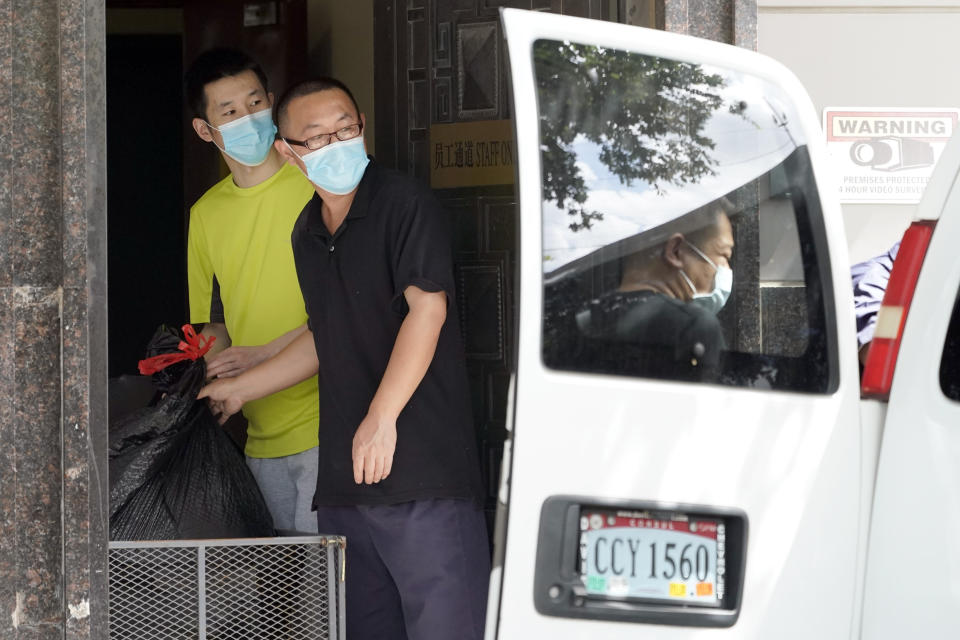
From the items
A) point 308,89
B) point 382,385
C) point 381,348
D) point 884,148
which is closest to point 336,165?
point 308,89

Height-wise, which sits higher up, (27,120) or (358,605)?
(27,120)

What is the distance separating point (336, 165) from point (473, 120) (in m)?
1.24

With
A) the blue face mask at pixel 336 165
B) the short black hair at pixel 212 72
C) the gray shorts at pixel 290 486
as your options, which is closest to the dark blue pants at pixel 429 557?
the gray shorts at pixel 290 486

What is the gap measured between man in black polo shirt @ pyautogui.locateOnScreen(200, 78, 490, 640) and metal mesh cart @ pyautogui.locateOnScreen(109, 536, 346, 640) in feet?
0.82

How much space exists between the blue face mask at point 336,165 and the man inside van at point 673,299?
3.66ft

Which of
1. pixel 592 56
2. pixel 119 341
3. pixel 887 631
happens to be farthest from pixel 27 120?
pixel 119 341

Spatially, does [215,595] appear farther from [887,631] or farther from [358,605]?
[887,631]

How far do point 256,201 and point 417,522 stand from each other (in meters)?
1.24

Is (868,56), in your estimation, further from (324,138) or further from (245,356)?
(245,356)

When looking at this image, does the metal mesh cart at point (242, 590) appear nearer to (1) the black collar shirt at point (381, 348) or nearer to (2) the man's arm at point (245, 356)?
(1) the black collar shirt at point (381, 348)

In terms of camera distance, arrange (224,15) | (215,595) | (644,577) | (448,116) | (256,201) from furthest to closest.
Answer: (224,15)
(448,116)
(256,201)
(215,595)
(644,577)

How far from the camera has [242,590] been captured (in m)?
2.82

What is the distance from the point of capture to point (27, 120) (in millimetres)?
2939

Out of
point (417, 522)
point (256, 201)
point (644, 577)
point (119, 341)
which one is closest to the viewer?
point (644, 577)
